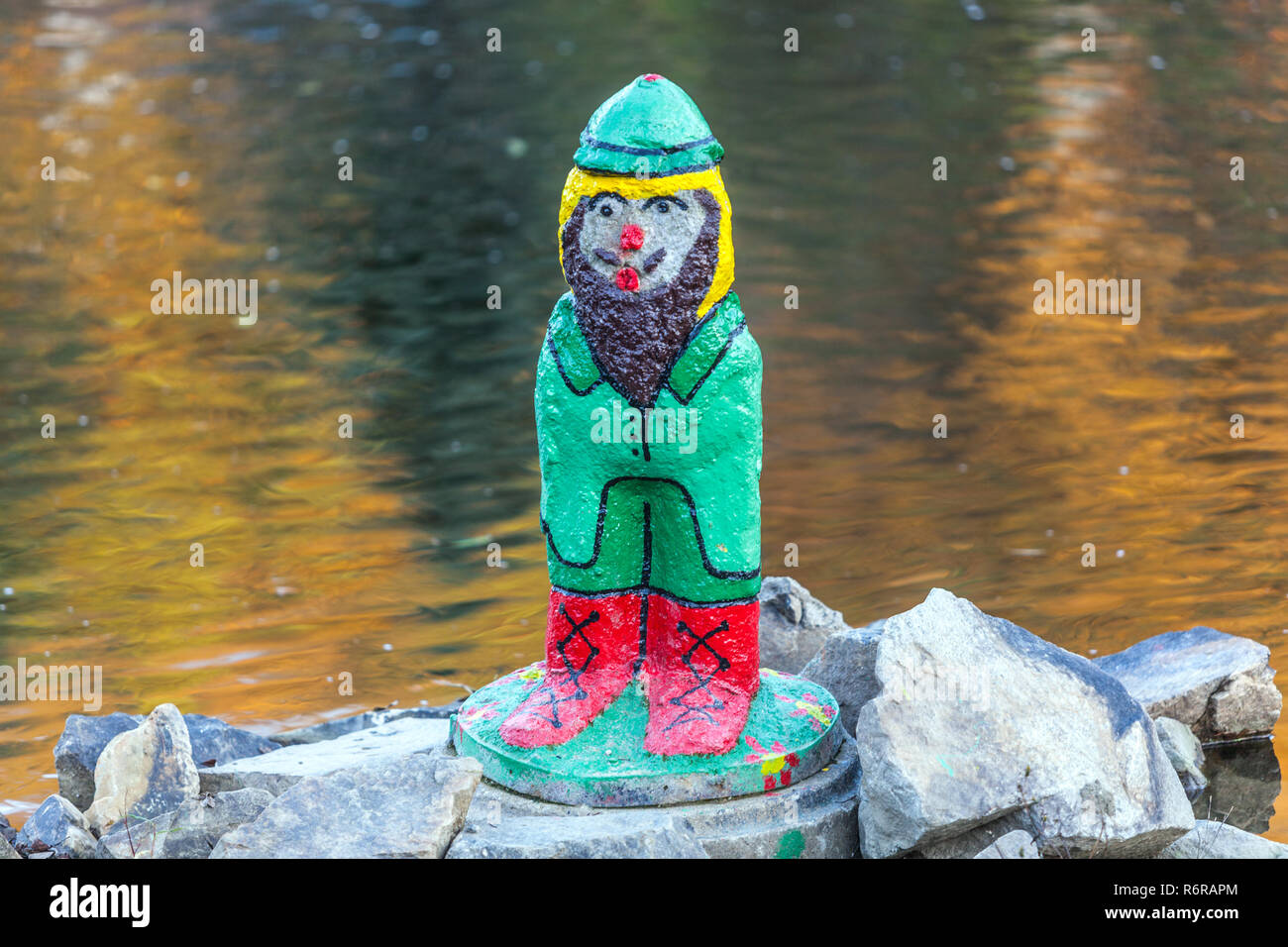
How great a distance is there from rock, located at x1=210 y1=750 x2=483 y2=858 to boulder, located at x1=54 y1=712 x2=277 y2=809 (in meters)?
1.04

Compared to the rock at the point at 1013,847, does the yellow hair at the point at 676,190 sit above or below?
above

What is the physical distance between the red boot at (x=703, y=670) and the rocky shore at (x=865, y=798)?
0.79 ft

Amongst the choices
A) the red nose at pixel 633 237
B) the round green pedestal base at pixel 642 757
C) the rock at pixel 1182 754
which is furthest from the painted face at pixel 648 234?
the rock at pixel 1182 754

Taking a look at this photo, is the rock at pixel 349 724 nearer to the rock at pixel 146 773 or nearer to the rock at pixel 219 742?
the rock at pixel 219 742

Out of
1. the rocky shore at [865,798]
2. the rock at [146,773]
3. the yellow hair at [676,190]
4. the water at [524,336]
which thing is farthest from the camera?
the water at [524,336]

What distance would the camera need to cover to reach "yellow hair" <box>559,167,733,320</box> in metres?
4.55

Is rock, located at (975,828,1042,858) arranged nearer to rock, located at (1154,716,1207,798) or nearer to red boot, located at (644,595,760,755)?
red boot, located at (644,595,760,755)

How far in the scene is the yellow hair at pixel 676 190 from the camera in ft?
14.9

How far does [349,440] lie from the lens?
8297 mm

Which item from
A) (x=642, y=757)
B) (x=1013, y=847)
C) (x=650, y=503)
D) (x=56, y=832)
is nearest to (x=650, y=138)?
(x=650, y=503)

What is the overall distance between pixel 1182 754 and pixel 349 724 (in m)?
2.73

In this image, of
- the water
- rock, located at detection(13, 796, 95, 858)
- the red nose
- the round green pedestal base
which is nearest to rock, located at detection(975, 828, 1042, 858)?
the round green pedestal base

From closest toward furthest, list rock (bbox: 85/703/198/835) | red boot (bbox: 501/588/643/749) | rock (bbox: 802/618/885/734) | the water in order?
red boot (bbox: 501/588/643/749) → rock (bbox: 85/703/198/835) → rock (bbox: 802/618/885/734) → the water

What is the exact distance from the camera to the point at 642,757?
184 inches
